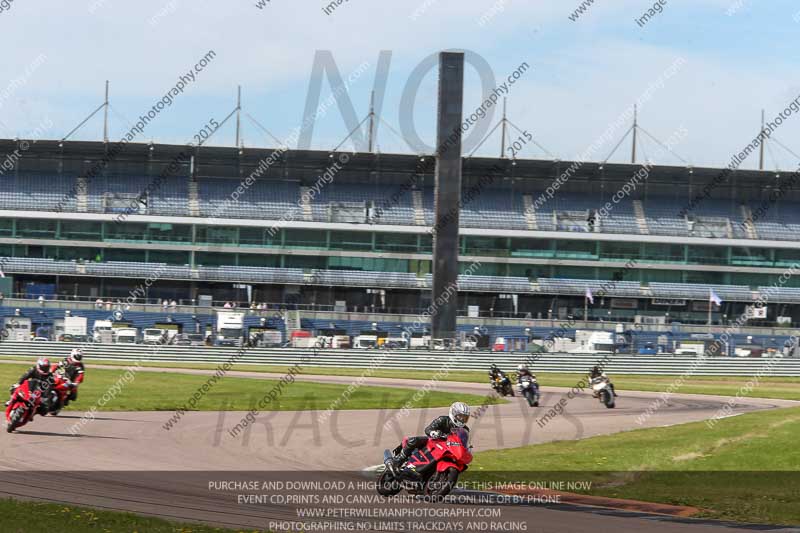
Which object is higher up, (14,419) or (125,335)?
(125,335)

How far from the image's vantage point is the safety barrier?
59531 mm

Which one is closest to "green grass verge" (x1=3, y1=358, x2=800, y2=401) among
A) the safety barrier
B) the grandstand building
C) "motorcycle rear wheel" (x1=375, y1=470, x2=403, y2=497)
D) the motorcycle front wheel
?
the safety barrier

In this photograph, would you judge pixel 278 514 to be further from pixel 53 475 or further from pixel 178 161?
pixel 178 161

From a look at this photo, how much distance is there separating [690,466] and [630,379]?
36636mm

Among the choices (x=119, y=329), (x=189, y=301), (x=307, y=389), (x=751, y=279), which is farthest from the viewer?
(x=751, y=279)

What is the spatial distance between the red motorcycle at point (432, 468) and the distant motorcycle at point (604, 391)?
23157 millimetres

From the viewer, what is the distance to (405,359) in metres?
61.6

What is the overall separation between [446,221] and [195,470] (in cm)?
5405

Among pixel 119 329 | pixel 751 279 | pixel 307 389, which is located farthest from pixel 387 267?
pixel 307 389

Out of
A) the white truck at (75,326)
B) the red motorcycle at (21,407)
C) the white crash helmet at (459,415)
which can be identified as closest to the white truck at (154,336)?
the white truck at (75,326)

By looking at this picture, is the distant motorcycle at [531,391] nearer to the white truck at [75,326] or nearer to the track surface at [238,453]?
the track surface at [238,453]

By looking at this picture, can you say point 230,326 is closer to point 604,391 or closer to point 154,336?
point 154,336

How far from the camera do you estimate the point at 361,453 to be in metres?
22.5

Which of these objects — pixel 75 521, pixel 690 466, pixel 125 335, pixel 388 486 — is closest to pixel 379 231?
pixel 125 335
